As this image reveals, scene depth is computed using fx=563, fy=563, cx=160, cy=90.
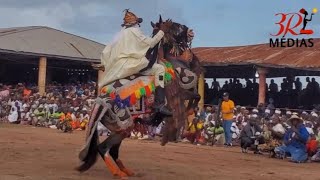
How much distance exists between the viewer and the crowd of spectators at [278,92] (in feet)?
73.6

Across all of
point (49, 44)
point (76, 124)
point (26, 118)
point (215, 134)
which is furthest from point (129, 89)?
point (49, 44)

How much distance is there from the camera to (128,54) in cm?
870

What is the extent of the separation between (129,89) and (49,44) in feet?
83.7

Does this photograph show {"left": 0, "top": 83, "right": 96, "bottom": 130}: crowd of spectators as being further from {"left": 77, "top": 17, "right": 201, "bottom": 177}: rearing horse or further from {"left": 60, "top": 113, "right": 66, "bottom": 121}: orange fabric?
{"left": 77, "top": 17, "right": 201, "bottom": 177}: rearing horse

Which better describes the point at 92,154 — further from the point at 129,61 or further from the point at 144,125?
the point at 129,61

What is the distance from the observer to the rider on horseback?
8.67m

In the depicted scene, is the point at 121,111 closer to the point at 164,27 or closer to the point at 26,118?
the point at 164,27

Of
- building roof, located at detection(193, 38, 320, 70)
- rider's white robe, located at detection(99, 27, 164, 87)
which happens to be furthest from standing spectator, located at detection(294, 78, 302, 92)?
rider's white robe, located at detection(99, 27, 164, 87)

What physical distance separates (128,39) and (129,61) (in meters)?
0.36

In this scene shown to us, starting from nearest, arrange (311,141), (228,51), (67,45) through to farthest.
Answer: (311,141)
(228,51)
(67,45)

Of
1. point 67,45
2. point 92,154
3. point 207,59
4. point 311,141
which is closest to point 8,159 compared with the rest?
point 92,154

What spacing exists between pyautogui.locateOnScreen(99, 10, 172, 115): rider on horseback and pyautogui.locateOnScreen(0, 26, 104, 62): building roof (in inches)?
871

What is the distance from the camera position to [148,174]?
9.28 m

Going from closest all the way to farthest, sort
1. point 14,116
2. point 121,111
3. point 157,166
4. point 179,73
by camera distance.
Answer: point 121,111, point 179,73, point 157,166, point 14,116
